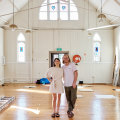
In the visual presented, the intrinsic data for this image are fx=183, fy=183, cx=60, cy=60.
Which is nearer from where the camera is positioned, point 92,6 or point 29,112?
point 29,112

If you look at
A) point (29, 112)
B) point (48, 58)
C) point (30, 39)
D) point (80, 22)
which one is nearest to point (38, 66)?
point (48, 58)

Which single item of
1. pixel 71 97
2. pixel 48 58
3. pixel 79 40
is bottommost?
pixel 71 97

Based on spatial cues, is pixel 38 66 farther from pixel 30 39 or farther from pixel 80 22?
pixel 80 22

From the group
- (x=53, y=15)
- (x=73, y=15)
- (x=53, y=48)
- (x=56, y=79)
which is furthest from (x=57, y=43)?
(x=56, y=79)

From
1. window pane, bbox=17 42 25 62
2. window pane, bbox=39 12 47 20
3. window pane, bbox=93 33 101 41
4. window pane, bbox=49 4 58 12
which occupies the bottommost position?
window pane, bbox=17 42 25 62

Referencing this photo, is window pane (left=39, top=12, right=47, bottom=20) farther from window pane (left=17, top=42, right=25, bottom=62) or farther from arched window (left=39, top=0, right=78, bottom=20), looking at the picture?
window pane (left=17, top=42, right=25, bottom=62)

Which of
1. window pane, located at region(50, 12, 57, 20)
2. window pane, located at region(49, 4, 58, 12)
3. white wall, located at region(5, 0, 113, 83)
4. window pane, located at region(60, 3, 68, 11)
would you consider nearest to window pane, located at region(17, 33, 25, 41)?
white wall, located at region(5, 0, 113, 83)

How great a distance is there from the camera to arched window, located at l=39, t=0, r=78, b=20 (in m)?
13.3

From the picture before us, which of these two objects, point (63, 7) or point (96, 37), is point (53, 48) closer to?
point (63, 7)

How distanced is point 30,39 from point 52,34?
5.32 feet

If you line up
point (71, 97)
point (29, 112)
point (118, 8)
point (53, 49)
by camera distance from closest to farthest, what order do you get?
point (71, 97) → point (29, 112) → point (118, 8) → point (53, 49)

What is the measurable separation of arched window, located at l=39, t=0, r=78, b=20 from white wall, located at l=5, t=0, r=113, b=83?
0.32 meters

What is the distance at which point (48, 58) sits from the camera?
1317 centimetres

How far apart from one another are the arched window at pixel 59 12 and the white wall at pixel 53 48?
318 millimetres
